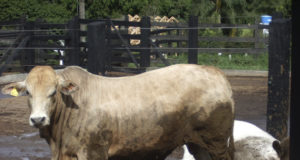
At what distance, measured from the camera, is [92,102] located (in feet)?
13.4

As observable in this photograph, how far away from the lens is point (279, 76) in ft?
17.1

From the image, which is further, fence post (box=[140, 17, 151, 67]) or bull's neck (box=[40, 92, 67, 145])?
fence post (box=[140, 17, 151, 67])

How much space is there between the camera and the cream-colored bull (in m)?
3.94

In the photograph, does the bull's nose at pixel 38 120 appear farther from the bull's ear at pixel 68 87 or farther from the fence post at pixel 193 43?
the fence post at pixel 193 43

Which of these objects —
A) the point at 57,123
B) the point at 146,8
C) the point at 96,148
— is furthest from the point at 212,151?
the point at 146,8

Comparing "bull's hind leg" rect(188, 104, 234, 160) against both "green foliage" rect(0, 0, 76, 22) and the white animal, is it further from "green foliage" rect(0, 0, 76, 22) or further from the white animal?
"green foliage" rect(0, 0, 76, 22)

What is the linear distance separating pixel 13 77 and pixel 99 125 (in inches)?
393

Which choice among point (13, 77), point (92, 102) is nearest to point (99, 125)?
point (92, 102)

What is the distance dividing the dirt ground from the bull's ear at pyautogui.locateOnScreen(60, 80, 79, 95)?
2302mm

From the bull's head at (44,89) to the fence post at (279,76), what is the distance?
2.32 meters

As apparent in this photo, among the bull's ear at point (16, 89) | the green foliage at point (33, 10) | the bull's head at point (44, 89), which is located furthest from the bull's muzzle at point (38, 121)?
the green foliage at point (33, 10)

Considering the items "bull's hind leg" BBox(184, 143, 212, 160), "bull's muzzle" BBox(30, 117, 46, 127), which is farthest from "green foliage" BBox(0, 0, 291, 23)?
"bull's muzzle" BBox(30, 117, 46, 127)

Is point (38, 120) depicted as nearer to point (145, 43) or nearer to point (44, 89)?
point (44, 89)

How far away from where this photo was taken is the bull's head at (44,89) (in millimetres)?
3750
